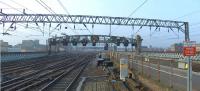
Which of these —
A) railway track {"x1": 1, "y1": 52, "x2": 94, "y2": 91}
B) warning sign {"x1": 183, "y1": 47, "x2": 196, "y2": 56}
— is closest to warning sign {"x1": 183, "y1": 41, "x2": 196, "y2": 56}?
warning sign {"x1": 183, "y1": 47, "x2": 196, "y2": 56}

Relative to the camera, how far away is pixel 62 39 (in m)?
119

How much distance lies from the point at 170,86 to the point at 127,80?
9531 millimetres

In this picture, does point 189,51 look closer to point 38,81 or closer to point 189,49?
point 189,49

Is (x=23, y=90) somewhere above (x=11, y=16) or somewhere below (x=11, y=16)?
below

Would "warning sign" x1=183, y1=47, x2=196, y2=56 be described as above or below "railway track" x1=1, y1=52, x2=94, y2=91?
above

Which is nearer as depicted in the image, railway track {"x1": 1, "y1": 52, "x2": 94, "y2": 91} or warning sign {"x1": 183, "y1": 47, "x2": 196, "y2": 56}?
warning sign {"x1": 183, "y1": 47, "x2": 196, "y2": 56}

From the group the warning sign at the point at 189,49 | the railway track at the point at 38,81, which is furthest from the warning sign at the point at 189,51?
the railway track at the point at 38,81

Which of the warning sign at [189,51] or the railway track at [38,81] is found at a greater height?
the warning sign at [189,51]

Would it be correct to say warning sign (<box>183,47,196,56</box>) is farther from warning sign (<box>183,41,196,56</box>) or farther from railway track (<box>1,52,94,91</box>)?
railway track (<box>1,52,94,91</box>)

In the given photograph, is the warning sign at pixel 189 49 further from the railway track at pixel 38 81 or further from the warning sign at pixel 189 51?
the railway track at pixel 38 81

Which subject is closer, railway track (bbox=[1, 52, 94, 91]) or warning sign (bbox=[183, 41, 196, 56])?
warning sign (bbox=[183, 41, 196, 56])

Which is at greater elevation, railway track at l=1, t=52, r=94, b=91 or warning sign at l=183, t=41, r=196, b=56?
warning sign at l=183, t=41, r=196, b=56

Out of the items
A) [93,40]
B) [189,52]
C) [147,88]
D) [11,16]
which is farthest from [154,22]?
[189,52]

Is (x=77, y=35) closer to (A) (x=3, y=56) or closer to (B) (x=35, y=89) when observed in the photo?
(A) (x=3, y=56)
